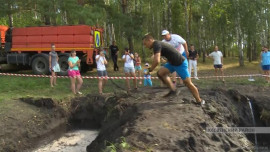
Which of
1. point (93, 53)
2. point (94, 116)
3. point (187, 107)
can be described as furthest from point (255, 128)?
point (93, 53)

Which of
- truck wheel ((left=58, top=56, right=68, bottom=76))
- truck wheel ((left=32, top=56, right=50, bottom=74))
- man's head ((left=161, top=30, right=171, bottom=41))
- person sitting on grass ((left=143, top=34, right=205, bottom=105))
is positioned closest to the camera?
person sitting on grass ((left=143, top=34, right=205, bottom=105))

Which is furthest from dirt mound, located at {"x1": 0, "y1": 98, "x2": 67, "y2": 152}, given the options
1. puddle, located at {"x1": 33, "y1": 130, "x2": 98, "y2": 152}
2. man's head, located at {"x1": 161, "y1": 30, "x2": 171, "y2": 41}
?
man's head, located at {"x1": 161, "y1": 30, "x2": 171, "y2": 41}

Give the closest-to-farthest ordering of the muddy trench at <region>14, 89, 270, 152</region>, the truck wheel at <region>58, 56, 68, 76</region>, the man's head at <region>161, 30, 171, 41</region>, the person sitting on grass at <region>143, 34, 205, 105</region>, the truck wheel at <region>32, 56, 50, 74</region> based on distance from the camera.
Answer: the person sitting on grass at <region>143, 34, 205, 105</region> → the muddy trench at <region>14, 89, 270, 152</region> → the man's head at <region>161, 30, 171, 41</region> → the truck wheel at <region>58, 56, 68, 76</region> → the truck wheel at <region>32, 56, 50, 74</region>

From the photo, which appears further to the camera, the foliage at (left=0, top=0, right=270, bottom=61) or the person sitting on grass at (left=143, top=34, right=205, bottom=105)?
the foliage at (left=0, top=0, right=270, bottom=61)

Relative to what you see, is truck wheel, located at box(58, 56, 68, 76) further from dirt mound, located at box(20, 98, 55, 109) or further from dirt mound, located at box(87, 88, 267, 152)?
dirt mound, located at box(87, 88, 267, 152)

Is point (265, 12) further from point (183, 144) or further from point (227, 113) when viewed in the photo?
point (183, 144)

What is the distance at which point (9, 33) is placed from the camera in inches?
568

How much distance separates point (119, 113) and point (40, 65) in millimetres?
8161

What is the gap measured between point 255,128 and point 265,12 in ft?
69.9

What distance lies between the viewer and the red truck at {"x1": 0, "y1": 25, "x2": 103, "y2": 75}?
1337 cm

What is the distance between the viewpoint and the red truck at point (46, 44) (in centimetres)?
1337

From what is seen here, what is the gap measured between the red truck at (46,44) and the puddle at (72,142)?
582 centimetres

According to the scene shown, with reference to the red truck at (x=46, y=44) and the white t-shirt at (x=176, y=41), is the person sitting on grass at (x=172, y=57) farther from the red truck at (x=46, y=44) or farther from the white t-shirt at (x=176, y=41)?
the red truck at (x=46, y=44)

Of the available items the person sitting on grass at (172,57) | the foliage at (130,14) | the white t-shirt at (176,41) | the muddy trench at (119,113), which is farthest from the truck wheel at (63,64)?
the person sitting on grass at (172,57)
